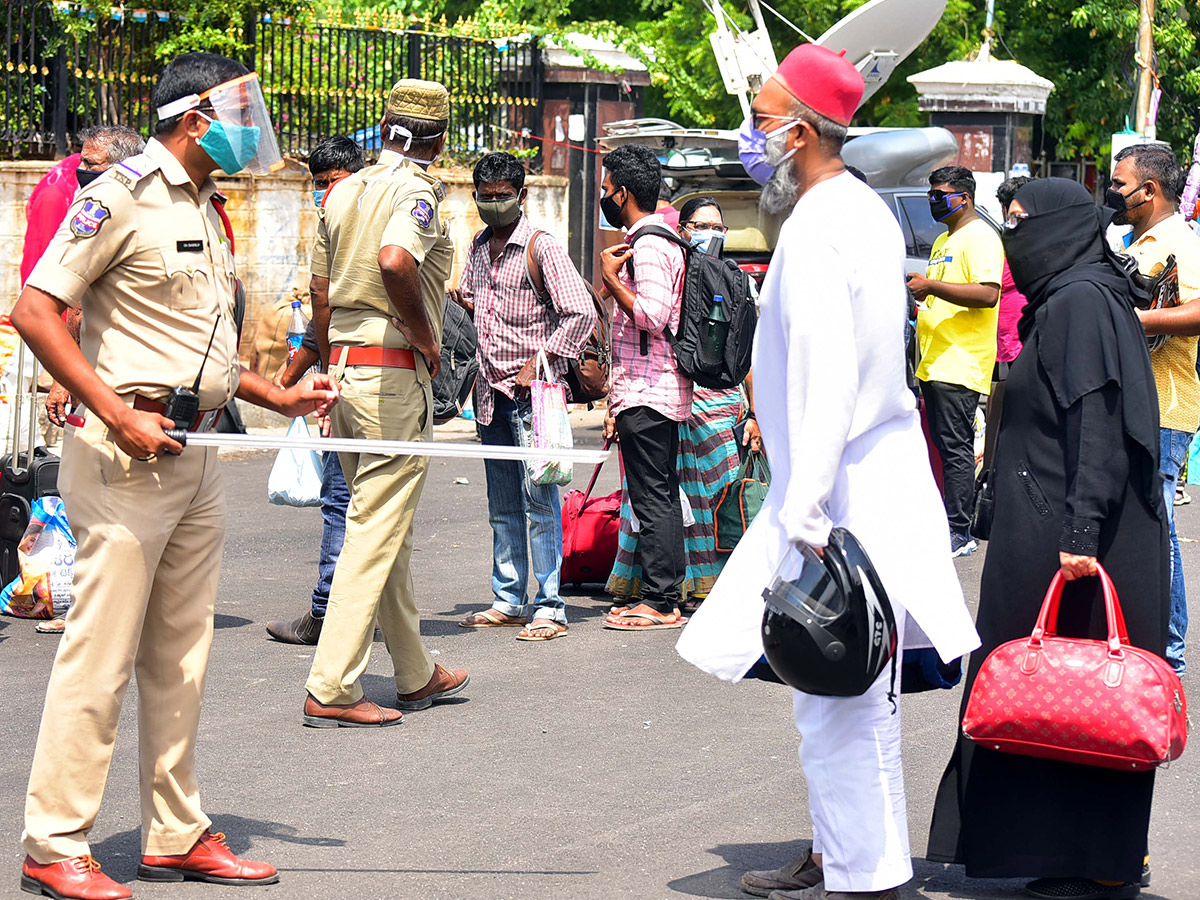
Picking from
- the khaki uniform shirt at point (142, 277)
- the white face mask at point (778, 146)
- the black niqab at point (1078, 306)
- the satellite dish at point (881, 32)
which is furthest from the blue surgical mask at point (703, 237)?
the satellite dish at point (881, 32)

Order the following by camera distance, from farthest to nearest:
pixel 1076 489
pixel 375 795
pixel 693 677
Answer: pixel 693 677 < pixel 375 795 < pixel 1076 489

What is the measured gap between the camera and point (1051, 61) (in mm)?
21969

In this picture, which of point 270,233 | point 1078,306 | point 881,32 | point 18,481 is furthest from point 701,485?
point 881,32

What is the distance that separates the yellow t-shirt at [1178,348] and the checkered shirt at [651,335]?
1.91 metres

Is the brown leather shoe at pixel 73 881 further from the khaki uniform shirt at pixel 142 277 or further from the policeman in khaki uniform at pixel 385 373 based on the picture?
the policeman in khaki uniform at pixel 385 373

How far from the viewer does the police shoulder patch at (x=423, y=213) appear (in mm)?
5508

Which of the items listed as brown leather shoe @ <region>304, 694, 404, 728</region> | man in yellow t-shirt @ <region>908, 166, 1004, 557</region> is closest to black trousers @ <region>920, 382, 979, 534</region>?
man in yellow t-shirt @ <region>908, 166, 1004, 557</region>

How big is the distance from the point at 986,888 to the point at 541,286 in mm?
3492

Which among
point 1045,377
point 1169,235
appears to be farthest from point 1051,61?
point 1045,377

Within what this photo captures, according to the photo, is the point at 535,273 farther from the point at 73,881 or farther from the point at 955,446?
the point at 73,881

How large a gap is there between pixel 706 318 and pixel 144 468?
3.60 metres

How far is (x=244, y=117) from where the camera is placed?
160 inches

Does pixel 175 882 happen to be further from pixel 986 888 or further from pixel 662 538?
pixel 662 538

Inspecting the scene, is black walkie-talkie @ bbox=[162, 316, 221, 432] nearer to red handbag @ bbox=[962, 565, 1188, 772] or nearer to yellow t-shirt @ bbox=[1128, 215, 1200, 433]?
red handbag @ bbox=[962, 565, 1188, 772]
